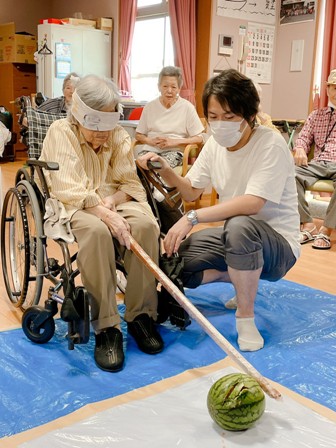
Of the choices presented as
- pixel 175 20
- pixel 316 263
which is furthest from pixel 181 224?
pixel 175 20

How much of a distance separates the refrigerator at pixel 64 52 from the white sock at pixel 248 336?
18.3ft

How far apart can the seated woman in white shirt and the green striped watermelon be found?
9.65ft

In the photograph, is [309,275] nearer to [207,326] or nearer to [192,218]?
[192,218]

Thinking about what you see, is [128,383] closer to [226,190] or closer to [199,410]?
[199,410]

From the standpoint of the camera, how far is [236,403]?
55.1 inches

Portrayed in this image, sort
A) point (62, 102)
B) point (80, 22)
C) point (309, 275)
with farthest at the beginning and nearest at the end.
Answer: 1. point (80, 22)
2. point (62, 102)
3. point (309, 275)

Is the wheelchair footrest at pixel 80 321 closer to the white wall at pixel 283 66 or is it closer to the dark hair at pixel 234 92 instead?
the dark hair at pixel 234 92

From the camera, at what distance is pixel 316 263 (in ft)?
10.7

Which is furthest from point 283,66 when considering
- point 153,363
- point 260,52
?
point 153,363

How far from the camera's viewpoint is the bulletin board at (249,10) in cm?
533

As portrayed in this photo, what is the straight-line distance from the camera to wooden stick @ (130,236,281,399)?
1.57m

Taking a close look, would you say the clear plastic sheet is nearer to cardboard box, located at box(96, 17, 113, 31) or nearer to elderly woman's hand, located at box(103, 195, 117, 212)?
elderly woman's hand, located at box(103, 195, 117, 212)

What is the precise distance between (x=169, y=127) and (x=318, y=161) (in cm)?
121

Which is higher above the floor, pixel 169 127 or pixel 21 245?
pixel 169 127
